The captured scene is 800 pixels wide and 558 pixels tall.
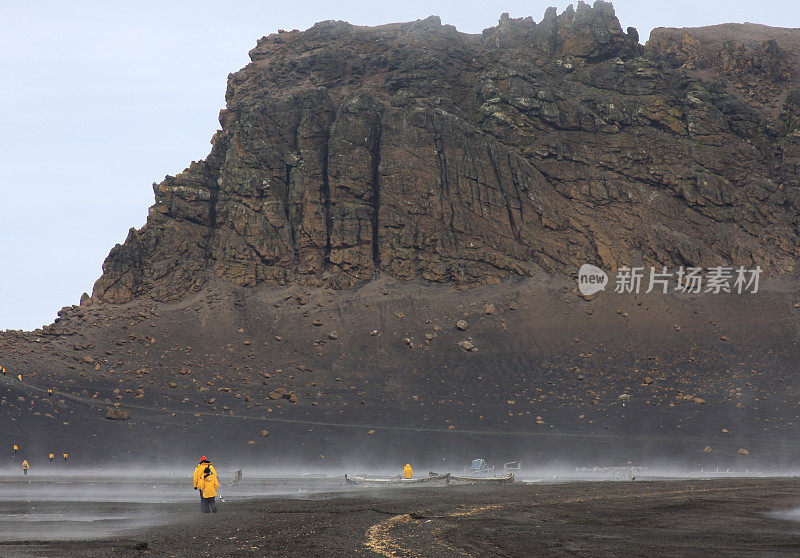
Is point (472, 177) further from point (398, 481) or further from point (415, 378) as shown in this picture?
point (398, 481)

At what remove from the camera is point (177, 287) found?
9050 cm

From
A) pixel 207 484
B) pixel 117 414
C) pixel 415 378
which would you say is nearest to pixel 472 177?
pixel 415 378

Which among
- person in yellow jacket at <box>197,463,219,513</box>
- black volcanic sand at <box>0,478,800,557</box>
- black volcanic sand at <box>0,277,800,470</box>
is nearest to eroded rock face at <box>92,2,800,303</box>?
black volcanic sand at <box>0,277,800,470</box>

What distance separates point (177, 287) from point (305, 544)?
253 ft

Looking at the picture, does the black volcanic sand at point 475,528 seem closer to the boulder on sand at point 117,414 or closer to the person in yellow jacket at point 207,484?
the person in yellow jacket at point 207,484

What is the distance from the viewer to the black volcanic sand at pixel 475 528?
1656 centimetres

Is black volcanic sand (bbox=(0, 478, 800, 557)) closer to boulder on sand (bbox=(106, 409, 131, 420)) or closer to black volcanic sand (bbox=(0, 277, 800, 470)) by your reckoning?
black volcanic sand (bbox=(0, 277, 800, 470))

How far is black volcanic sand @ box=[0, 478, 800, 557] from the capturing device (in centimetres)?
1656

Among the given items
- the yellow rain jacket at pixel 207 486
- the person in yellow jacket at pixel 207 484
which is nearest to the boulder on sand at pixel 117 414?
the person in yellow jacket at pixel 207 484

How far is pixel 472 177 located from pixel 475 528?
268ft

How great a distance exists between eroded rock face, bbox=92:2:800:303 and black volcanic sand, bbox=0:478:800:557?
210 feet

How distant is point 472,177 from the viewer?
328 ft

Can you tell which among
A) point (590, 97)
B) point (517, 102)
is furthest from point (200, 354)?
point (590, 97)

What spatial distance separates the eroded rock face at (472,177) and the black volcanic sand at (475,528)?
210 feet
